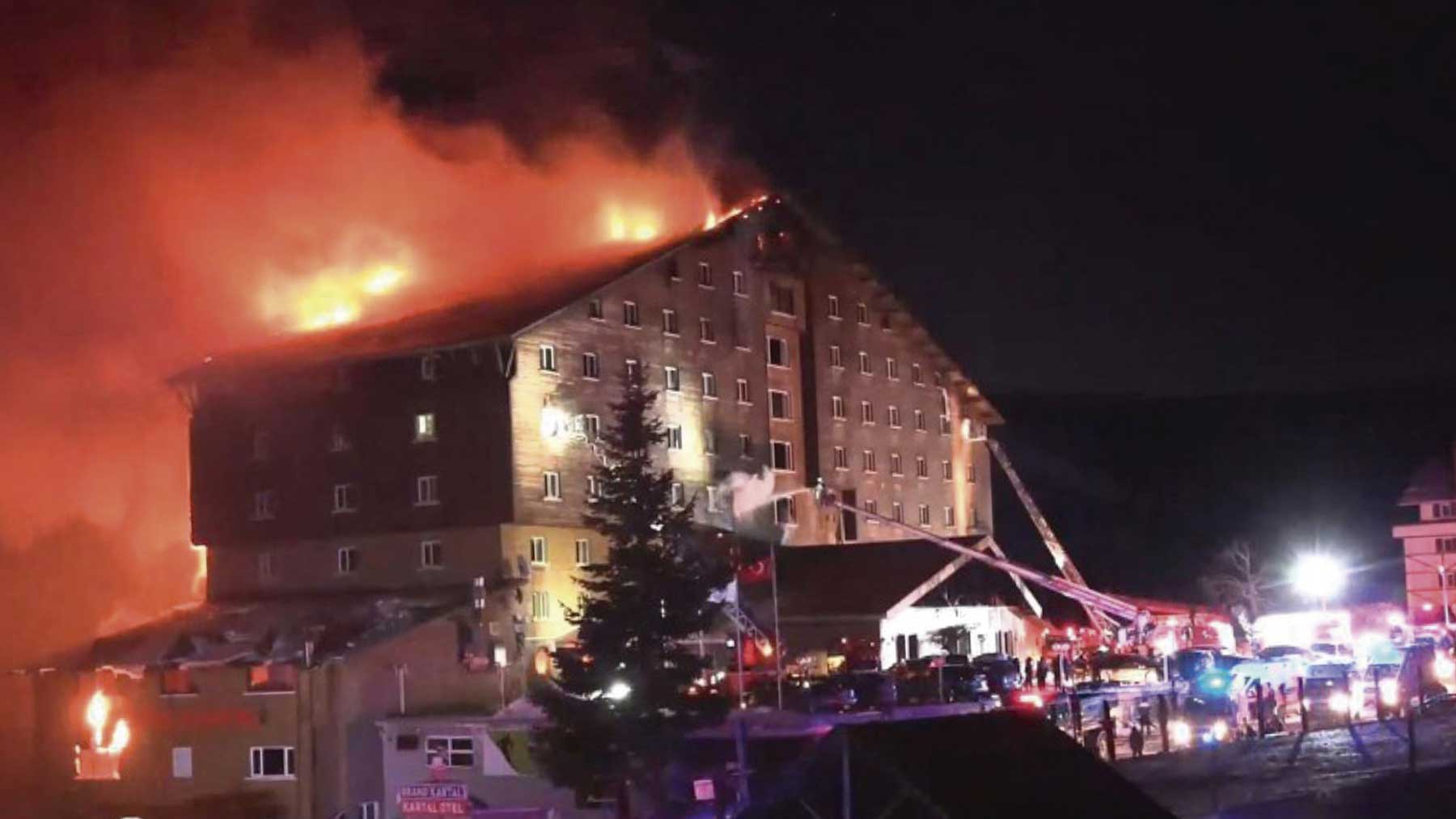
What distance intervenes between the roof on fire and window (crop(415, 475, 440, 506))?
3.13 m

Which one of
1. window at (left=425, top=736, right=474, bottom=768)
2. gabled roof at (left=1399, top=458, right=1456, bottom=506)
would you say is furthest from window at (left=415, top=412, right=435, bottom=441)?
gabled roof at (left=1399, top=458, right=1456, bottom=506)

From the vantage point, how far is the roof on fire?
46562mm

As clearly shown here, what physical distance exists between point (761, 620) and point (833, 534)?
12280 millimetres

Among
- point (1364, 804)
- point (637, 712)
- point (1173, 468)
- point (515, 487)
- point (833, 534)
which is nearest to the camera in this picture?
point (1364, 804)

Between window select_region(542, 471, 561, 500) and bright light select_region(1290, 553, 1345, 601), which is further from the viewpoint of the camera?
bright light select_region(1290, 553, 1345, 601)

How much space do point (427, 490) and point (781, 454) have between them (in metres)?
15.4

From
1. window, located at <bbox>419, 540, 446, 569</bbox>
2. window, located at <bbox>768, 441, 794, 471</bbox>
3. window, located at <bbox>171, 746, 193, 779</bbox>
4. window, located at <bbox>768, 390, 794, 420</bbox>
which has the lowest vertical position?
window, located at <bbox>171, 746, 193, 779</bbox>

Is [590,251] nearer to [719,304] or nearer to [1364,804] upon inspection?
[719,304]

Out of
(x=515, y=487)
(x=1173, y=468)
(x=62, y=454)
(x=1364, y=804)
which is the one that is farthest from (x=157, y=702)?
(x=1173, y=468)

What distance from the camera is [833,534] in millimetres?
65688

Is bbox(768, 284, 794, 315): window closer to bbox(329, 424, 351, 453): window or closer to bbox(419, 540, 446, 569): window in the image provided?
bbox(329, 424, 351, 453): window

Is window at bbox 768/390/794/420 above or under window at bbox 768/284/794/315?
under

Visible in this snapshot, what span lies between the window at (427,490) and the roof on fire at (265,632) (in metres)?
3.13

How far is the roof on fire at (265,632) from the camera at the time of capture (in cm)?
4656
